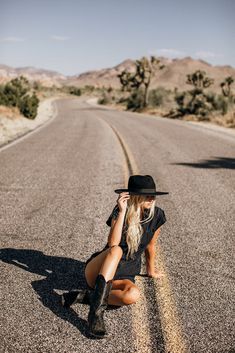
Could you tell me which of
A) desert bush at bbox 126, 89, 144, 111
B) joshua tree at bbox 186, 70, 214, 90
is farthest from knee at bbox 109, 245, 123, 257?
joshua tree at bbox 186, 70, 214, 90

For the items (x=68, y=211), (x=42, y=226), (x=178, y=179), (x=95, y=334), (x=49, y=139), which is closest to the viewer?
(x=95, y=334)

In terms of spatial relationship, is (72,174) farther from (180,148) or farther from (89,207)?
(180,148)

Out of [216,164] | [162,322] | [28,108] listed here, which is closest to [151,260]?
[162,322]

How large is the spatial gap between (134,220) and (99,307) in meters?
0.80

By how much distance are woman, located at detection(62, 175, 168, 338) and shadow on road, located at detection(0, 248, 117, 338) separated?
140mm

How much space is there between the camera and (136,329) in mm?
3404

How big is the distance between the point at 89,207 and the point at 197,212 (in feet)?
5.67

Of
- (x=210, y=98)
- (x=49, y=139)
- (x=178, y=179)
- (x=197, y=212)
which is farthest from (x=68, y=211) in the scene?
(x=210, y=98)

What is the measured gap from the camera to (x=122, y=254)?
3.86 m

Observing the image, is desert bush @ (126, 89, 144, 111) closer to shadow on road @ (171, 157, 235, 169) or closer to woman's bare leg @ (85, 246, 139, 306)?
shadow on road @ (171, 157, 235, 169)

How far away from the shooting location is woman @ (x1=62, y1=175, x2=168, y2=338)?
11.6 feet

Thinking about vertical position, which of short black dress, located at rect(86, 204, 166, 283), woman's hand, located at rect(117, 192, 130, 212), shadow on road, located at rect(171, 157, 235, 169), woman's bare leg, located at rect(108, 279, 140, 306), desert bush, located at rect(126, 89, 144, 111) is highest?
woman's hand, located at rect(117, 192, 130, 212)

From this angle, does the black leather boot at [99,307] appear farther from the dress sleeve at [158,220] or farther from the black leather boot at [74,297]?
the dress sleeve at [158,220]

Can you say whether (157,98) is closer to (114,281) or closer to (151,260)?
(151,260)
